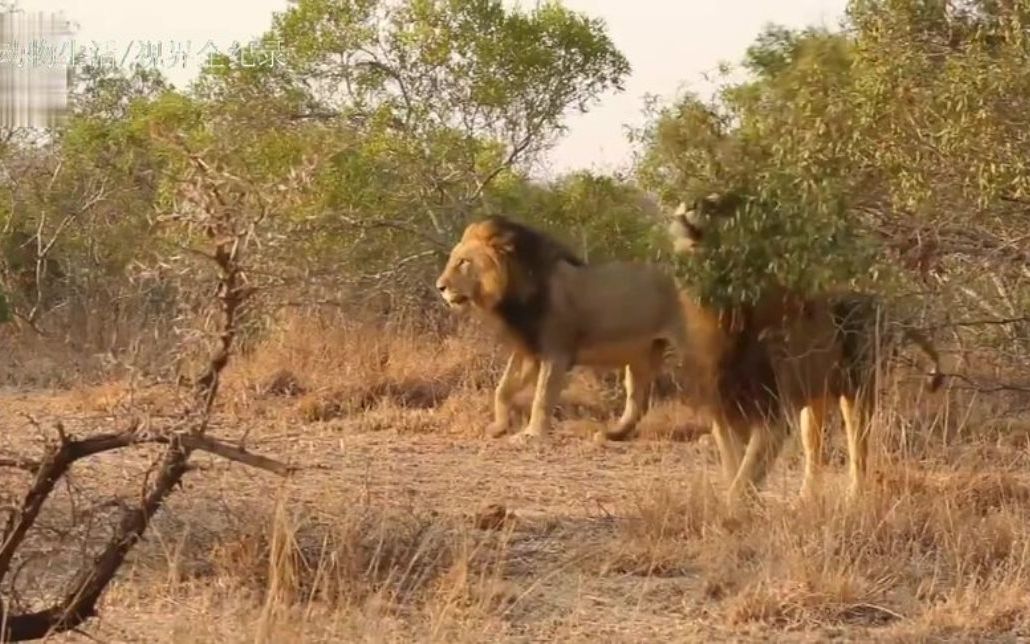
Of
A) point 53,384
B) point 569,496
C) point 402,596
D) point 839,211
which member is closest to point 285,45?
point 53,384

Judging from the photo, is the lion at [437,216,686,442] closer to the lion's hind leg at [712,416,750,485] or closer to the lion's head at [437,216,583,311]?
the lion's head at [437,216,583,311]

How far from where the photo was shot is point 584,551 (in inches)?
250

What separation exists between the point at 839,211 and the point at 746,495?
125 centimetres

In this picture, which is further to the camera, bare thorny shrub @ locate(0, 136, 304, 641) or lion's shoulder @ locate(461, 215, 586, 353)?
lion's shoulder @ locate(461, 215, 586, 353)

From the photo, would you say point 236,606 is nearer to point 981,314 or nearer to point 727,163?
point 727,163

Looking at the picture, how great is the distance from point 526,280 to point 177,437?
6.49 metres

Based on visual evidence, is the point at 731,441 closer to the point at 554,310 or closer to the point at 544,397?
the point at 544,397

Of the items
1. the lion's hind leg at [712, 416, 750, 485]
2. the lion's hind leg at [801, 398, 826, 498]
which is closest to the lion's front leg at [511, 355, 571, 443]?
the lion's hind leg at [712, 416, 750, 485]

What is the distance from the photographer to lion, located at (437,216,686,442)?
10.6 meters

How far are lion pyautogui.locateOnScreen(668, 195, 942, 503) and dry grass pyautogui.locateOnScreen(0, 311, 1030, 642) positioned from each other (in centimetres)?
21

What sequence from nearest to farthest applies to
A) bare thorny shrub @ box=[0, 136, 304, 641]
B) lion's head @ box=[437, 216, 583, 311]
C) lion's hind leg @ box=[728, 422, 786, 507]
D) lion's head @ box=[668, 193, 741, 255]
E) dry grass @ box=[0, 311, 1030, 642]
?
bare thorny shrub @ box=[0, 136, 304, 641] < dry grass @ box=[0, 311, 1030, 642] < lion's head @ box=[668, 193, 741, 255] < lion's hind leg @ box=[728, 422, 786, 507] < lion's head @ box=[437, 216, 583, 311]

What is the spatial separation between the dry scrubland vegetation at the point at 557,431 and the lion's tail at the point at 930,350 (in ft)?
0.39

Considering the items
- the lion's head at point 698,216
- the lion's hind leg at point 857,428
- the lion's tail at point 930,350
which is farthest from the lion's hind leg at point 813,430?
the lion's head at point 698,216

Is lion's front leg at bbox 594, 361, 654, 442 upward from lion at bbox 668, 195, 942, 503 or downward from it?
downward
